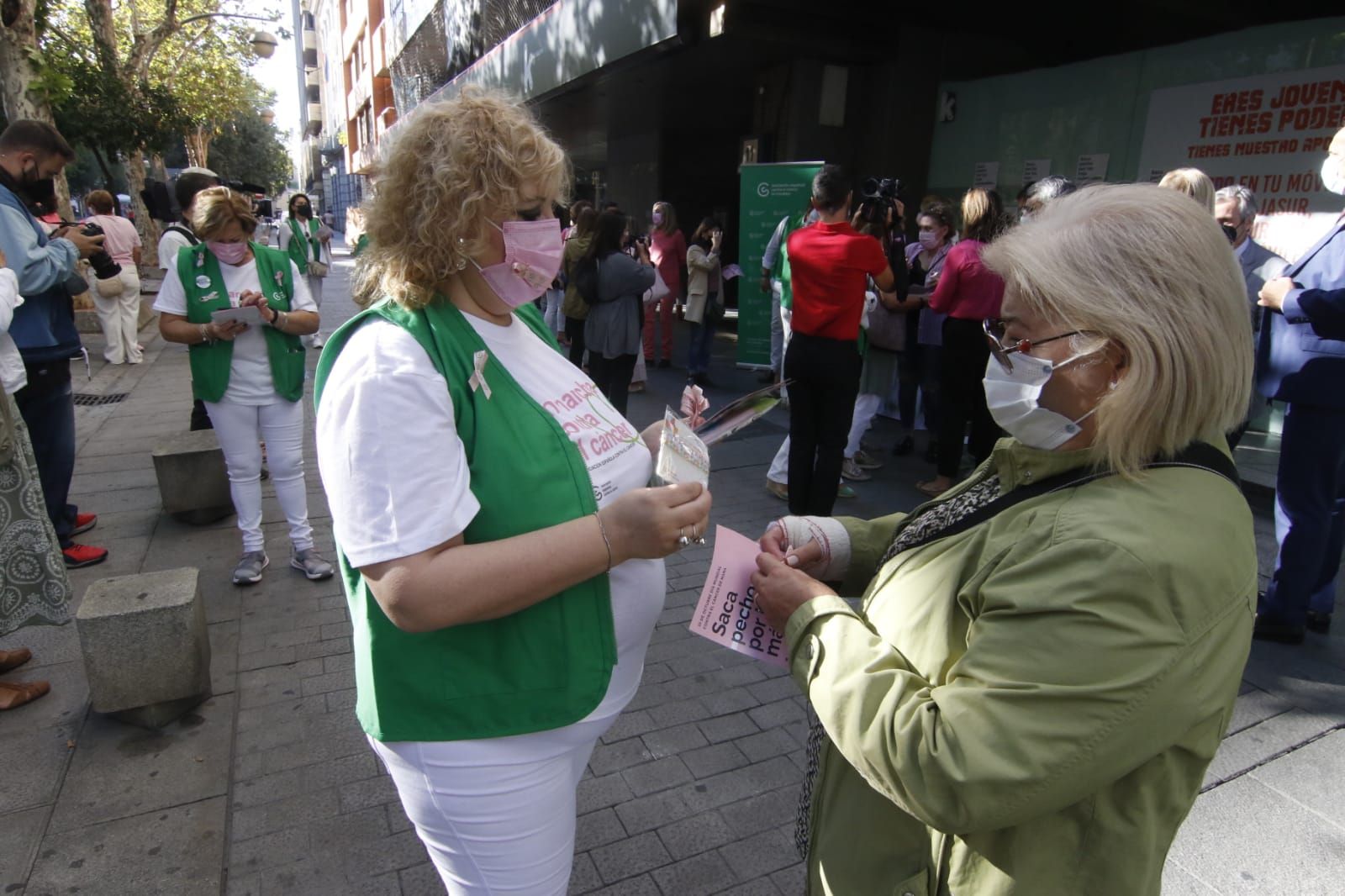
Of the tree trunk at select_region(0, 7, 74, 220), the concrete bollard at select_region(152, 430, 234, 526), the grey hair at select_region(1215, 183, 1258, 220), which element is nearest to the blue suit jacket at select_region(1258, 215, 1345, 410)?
the grey hair at select_region(1215, 183, 1258, 220)

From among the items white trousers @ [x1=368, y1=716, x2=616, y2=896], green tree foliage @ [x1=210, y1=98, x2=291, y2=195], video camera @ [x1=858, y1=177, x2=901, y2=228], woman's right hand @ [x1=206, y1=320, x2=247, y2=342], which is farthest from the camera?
green tree foliage @ [x1=210, y1=98, x2=291, y2=195]

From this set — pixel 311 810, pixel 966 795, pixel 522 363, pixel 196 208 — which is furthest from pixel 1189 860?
pixel 196 208

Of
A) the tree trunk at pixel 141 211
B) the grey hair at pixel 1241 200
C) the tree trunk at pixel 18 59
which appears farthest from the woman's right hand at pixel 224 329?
the tree trunk at pixel 141 211

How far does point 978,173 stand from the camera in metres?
8.44

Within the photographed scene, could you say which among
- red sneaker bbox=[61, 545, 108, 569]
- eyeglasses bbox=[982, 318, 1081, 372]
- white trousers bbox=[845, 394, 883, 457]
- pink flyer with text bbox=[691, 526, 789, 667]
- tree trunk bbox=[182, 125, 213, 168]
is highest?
tree trunk bbox=[182, 125, 213, 168]

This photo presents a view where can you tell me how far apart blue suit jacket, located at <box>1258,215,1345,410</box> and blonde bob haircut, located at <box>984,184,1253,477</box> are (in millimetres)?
2769

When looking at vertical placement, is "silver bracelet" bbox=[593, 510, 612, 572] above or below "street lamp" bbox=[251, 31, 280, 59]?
below

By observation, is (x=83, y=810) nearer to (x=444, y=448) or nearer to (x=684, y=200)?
(x=444, y=448)

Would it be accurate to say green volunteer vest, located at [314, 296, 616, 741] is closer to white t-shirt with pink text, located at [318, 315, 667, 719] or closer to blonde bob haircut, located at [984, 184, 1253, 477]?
white t-shirt with pink text, located at [318, 315, 667, 719]

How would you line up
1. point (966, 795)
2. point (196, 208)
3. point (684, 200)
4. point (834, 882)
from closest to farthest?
point (966, 795) → point (834, 882) → point (196, 208) → point (684, 200)

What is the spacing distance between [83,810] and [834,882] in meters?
2.59

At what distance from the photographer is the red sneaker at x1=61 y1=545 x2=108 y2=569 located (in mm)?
4473

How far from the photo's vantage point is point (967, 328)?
5363 mm

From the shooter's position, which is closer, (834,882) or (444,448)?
(444,448)
